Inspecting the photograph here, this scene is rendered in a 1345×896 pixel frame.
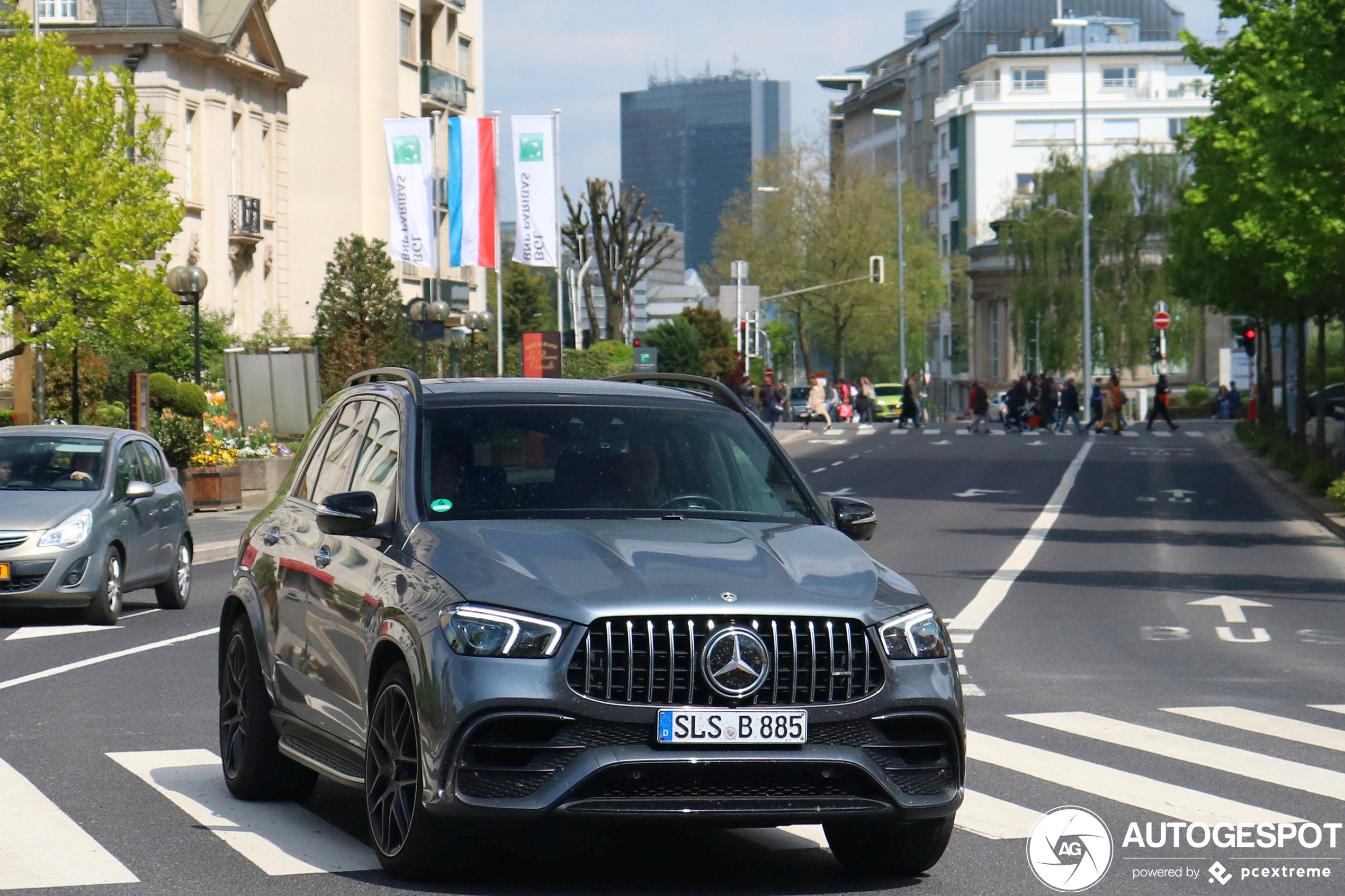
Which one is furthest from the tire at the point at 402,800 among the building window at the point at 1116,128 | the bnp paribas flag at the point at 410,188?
the building window at the point at 1116,128

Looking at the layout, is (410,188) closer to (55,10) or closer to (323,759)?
(55,10)

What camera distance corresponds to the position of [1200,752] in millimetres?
10227

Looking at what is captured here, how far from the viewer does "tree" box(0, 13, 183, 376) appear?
105 feet

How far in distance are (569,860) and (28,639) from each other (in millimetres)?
9429

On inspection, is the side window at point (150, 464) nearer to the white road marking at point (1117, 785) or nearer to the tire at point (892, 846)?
the white road marking at point (1117, 785)

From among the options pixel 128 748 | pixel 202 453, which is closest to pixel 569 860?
pixel 128 748

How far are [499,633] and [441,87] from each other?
213ft

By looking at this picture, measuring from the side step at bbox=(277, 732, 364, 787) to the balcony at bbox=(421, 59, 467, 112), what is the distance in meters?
61.8

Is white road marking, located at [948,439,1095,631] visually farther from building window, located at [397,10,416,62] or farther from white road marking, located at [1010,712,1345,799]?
building window, located at [397,10,416,62]

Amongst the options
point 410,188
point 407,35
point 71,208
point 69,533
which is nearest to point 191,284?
point 71,208

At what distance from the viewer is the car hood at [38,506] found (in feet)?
54.4

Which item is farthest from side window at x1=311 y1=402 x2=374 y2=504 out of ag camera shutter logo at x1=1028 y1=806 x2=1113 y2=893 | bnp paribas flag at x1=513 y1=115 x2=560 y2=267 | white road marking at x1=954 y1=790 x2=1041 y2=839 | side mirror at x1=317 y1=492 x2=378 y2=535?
bnp paribas flag at x1=513 y1=115 x2=560 y2=267

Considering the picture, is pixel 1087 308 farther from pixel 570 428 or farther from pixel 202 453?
pixel 570 428

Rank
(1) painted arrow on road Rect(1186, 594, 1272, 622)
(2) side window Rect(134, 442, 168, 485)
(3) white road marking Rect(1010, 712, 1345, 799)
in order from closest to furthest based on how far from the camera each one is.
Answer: (3) white road marking Rect(1010, 712, 1345, 799) < (1) painted arrow on road Rect(1186, 594, 1272, 622) < (2) side window Rect(134, 442, 168, 485)
